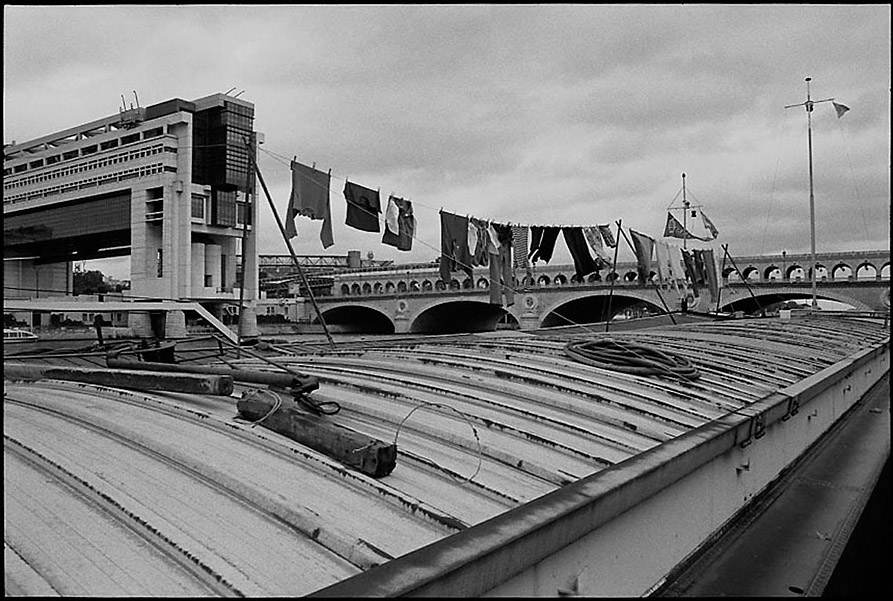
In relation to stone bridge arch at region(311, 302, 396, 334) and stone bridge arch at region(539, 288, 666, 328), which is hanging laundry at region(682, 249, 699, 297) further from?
stone bridge arch at region(311, 302, 396, 334)

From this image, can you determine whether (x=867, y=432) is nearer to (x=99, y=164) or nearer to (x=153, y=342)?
(x=153, y=342)

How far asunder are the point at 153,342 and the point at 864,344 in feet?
49.0

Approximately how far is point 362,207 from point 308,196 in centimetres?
139

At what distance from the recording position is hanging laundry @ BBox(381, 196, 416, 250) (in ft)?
46.5

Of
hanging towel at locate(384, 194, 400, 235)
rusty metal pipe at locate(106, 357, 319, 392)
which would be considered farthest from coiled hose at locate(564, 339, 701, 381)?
hanging towel at locate(384, 194, 400, 235)

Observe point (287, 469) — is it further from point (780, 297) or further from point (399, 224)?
point (780, 297)

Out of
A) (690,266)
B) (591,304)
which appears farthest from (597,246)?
(591,304)

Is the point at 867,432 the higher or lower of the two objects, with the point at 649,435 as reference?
lower

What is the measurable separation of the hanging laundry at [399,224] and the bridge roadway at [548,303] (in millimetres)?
22779

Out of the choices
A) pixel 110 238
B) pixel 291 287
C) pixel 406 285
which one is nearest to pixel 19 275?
pixel 110 238

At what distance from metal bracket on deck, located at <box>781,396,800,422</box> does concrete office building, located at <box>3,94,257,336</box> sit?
41611 mm

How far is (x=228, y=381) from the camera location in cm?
464

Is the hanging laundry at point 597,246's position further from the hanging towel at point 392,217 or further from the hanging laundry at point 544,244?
the hanging towel at point 392,217

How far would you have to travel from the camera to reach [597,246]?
62.7 ft
